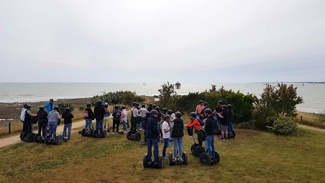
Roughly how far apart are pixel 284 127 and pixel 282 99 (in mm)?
6377

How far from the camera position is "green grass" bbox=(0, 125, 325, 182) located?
25.5 feet

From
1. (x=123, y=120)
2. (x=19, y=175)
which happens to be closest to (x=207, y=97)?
(x=123, y=120)

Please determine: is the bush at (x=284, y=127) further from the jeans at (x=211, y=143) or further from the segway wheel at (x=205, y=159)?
the segway wheel at (x=205, y=159)

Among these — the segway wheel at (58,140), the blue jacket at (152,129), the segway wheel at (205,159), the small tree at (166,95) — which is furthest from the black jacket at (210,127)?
the small tree at (166,95)

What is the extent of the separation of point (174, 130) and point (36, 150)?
789 cm

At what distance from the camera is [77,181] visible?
7.50 meters

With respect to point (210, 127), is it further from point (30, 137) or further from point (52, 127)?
point (30, 137)

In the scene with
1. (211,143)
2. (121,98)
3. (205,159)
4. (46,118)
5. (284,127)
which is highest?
(121,98)

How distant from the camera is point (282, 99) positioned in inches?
795

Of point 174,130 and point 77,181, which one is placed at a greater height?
point 174,130

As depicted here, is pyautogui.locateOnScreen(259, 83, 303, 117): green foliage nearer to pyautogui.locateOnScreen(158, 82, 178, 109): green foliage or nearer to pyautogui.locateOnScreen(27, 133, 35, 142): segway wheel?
pyautogui.locateOnScreen(158, 82, 178, 109): green foliage

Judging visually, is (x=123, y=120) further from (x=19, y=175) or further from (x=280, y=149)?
(x=280, y=149)

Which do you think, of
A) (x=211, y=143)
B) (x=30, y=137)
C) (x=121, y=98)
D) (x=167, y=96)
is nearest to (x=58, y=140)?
(x=30, y=137)

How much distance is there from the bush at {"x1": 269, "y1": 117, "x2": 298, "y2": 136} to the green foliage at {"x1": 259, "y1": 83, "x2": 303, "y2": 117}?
5.07 metres
